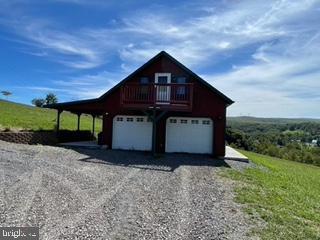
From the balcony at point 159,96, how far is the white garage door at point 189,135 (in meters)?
1.63

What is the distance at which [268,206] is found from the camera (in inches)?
304

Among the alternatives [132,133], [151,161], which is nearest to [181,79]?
[132,133]

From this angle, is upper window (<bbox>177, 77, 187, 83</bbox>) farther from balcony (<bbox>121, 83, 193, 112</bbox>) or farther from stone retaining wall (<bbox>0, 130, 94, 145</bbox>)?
stone retaining wall (<bbox>0, 130, 94, 145</bbox>)

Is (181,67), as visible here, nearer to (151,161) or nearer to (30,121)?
(151,161)

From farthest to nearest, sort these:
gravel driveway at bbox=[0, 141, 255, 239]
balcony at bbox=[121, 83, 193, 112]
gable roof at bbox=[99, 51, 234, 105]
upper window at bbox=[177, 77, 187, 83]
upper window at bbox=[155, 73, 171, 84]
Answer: upper window at bbox=[155, 73, 171, 84] → upper window at bbox=[177, 77, 187, 83] → gable roof at bbox=[99, 51, 234, 105] → balcony at bbox=[121, 83, 193, 112] → gravel driveway at bbox=[0, 141, 255, 239]

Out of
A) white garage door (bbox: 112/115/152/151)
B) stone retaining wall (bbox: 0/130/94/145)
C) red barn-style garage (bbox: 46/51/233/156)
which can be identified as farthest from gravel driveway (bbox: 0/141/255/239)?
white garage door (bbox: 112/115/152/151)

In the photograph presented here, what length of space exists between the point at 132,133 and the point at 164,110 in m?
3.06

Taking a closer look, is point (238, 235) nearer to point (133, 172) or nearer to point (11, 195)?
point (11, 195)

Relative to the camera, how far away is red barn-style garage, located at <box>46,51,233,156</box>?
676 inches

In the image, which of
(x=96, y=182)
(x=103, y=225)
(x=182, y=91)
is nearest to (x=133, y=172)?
(x=96, y=182)

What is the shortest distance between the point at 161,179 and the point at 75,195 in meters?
3.51

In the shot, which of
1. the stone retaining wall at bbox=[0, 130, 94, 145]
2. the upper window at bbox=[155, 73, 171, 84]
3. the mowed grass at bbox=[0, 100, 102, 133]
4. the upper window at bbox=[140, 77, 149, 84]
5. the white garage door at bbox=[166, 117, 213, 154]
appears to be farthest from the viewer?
the mowed grass at bbox=[0, 100, 102, 133]

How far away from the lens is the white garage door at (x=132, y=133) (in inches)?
743

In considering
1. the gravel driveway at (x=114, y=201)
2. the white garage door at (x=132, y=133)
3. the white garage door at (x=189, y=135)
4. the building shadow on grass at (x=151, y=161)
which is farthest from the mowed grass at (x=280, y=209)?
the white garage door at (x=132, y=133)
